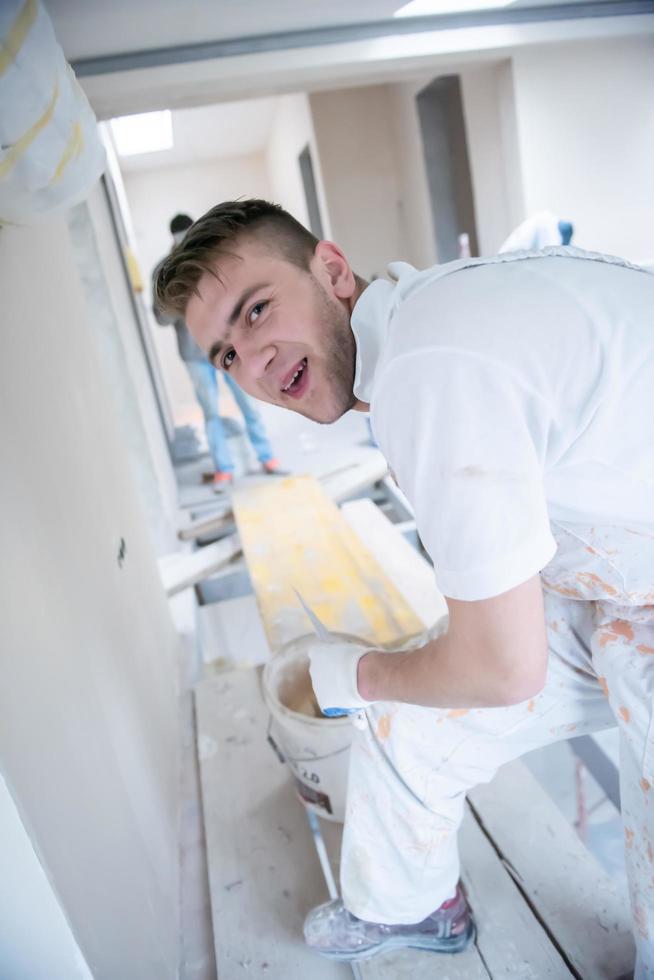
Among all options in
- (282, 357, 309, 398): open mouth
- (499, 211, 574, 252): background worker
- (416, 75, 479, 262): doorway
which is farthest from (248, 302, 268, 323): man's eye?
(416, 75, 479, 262): doorway

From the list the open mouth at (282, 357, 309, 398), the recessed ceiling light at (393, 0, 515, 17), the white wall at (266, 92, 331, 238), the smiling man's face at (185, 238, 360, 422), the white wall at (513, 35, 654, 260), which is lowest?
the open mouth at (282, 357, 309, 398)

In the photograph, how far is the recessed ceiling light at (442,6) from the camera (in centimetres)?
300

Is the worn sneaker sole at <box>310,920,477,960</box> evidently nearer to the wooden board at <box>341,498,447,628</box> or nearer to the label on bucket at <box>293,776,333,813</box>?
the label on bucket at <box>293,776,333,813</box>

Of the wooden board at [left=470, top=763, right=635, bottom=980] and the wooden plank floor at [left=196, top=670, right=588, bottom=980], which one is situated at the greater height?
the wooden plank floor at [left=196, top=670, right=588, bottom=980]

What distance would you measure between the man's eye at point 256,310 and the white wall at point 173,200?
25.2ft

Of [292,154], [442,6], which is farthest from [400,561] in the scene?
[292,154]

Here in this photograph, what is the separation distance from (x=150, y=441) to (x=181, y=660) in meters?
1.56

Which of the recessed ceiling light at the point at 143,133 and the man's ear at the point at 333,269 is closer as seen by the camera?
the man's ear at the point at 333,269

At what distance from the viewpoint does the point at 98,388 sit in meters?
2.01

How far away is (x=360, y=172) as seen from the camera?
6996 mm

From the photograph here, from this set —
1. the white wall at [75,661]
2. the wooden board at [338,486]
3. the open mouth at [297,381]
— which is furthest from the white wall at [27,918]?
the wooden board at [338,486]

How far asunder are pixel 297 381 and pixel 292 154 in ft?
24.9

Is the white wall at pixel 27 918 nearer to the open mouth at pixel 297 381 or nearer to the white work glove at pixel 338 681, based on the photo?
the white work glove at pixel 338 681

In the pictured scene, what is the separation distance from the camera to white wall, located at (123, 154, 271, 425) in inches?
355
